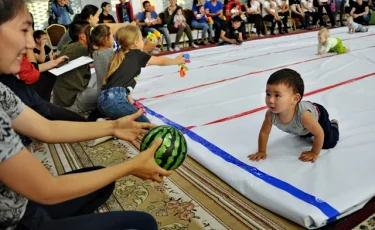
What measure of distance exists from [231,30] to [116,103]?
6397 mm

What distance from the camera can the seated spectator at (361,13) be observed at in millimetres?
9961

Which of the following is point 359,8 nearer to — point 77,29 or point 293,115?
point 77,29

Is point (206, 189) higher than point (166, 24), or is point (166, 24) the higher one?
point (166, 24)

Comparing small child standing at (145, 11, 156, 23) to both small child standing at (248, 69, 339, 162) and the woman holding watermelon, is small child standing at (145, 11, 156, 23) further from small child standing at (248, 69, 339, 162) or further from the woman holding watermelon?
the woman holding watermelon

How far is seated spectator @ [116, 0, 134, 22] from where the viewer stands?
29.0ft

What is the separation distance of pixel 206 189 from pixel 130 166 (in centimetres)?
96

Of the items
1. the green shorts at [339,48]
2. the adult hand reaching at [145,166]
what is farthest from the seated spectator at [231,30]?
the adult hand reaching at [145,166]

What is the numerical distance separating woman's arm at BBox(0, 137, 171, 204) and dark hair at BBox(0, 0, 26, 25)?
0.41 meters

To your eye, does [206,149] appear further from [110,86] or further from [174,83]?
[174,83]

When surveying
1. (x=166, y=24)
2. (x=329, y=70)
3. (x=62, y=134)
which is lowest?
(x=329, y=70)

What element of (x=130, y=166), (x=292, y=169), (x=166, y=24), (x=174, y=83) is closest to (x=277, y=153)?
(x=292, y=169)

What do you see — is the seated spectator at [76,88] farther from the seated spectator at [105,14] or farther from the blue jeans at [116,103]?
the seated spectator at [105,14]

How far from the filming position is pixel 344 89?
3623 mm

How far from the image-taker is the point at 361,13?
A: 1009 centimetres
